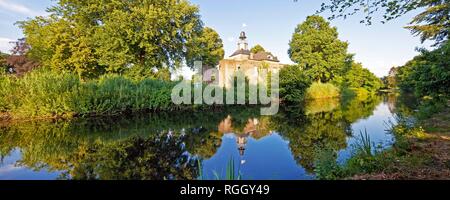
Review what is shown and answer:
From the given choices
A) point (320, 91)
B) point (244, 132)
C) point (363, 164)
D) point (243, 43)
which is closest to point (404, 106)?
point (320, 91)

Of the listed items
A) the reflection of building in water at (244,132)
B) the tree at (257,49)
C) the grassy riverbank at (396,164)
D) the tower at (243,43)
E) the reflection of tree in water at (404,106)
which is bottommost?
the reflection of building in water at (244,132)

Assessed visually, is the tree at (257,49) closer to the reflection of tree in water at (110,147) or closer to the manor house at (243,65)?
the manor house at (243,65)

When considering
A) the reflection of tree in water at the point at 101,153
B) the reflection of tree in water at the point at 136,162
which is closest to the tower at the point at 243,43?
the reflection of tree in water at the point at 101,153

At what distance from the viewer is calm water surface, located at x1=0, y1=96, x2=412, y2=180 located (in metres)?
4.57

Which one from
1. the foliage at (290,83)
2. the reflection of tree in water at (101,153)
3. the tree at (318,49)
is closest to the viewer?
the reflection of tree in water at (101,153)

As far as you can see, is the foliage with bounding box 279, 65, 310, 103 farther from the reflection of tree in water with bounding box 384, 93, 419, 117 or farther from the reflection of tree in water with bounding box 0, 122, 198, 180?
the reflection of tree in water with bounding box 0, 122, 198, 180

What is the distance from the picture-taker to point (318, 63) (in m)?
31.4

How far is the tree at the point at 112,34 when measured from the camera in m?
18.2

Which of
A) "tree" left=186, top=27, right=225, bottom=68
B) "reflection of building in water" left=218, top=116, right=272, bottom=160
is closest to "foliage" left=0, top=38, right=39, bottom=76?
"tree" left=186, top=27, right=225, bottom=68

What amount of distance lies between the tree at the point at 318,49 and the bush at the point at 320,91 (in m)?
2.11

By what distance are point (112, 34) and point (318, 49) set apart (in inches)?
1008

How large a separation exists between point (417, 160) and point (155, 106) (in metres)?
12.8

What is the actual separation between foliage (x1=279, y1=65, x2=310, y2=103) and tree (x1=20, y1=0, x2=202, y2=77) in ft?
32.3
